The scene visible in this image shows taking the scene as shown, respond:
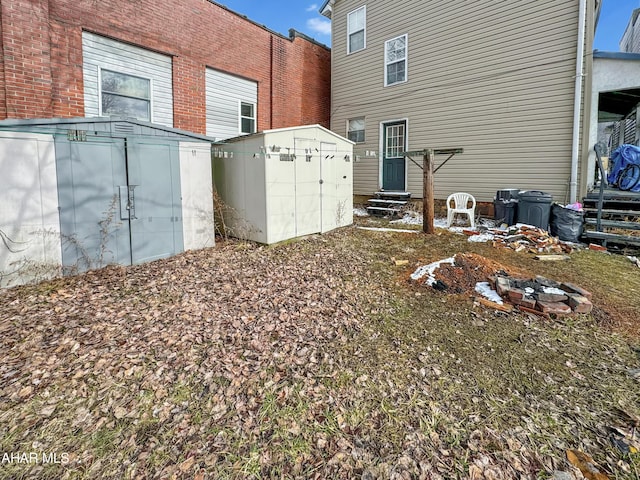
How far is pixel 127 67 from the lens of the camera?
7.02 metres

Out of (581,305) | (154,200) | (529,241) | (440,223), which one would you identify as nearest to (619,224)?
(529,241)

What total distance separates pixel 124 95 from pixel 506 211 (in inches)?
346

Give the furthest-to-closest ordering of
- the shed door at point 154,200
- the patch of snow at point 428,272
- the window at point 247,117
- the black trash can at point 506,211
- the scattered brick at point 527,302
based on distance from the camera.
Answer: the window at point 247,117 < the black trash can at point 506,211 < the shed door at point 154,200 < the patch of snow at point 428,272 < the scattered brick at point 527,302

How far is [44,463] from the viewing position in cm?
180

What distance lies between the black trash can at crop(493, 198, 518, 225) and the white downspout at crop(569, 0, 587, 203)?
120 centimetres

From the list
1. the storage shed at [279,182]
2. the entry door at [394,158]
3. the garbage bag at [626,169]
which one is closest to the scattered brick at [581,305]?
the storage shed at [279,182]

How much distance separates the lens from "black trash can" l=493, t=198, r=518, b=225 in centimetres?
754

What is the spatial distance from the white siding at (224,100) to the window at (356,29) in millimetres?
4039

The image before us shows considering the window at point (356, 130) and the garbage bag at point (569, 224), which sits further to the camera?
the window at point (356, 130)

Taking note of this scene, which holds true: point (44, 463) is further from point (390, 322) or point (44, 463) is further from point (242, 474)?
point (390, 322)

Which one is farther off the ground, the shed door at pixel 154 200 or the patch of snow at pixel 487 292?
the shed door at pixel 154 200

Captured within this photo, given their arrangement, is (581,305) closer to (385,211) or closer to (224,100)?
(385,211)

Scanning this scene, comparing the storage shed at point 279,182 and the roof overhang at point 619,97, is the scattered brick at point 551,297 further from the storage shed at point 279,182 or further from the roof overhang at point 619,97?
the roof overhang at point 619,97

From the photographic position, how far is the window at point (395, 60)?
10055 mm
